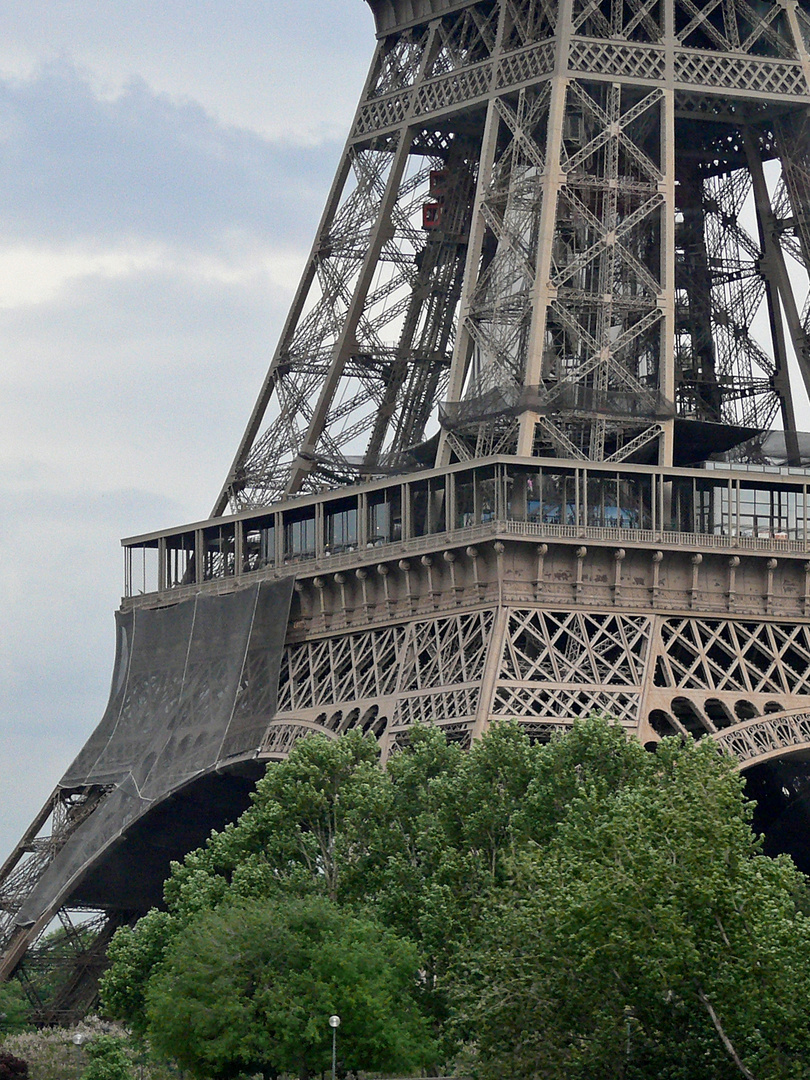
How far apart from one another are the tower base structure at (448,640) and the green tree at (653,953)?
1370 cm

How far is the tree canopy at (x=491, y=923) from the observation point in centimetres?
5741

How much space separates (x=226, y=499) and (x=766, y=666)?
2017 cm

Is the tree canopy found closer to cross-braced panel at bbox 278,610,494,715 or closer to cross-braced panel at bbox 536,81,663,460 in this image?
cross-braced panel at bbox 278,610,494,715

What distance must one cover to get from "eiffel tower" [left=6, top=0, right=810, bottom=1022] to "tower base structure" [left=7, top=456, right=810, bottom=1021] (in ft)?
0.37

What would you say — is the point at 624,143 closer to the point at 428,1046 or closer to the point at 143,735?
the point at 143,735

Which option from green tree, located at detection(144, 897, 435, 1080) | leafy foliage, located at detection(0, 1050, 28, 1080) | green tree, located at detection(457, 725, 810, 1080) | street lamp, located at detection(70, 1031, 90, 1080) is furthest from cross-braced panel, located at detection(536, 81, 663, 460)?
A: leafy foliage, located at detection(0, 1050, 28, 1080)

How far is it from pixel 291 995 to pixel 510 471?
19.9m

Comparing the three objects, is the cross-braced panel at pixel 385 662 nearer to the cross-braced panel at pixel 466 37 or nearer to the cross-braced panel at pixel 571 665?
the cross-braced panel at pixel 571 665

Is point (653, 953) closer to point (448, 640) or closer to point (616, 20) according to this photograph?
point (448, 640)

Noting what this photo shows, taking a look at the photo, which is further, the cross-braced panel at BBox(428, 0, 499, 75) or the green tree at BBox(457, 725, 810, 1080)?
the cross-braced panel at BBox(428, 0, 499, 75)

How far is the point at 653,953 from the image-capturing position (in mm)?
57469

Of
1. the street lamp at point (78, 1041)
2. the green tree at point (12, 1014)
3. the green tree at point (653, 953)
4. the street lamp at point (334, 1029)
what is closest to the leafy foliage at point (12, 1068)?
the street lamp at point (78, 1041)

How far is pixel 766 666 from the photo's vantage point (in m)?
83.4

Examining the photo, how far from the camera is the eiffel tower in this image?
8069 cm
